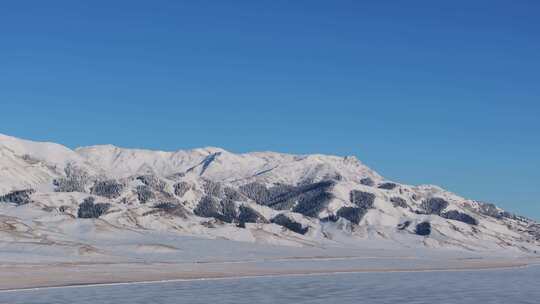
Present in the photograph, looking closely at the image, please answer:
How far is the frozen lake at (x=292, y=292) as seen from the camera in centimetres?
11144

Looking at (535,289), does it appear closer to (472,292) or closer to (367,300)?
(472,292)

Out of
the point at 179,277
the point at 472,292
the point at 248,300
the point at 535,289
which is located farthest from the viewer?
the point at 179,277

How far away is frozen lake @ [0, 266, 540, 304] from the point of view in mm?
111438

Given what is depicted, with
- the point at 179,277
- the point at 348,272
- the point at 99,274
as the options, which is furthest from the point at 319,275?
the point at 99,274

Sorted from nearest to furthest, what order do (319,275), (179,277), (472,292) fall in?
(472,292) → (179,277) → (319,275)

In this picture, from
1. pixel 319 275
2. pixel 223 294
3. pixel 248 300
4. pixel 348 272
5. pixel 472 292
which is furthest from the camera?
pixel 348 272

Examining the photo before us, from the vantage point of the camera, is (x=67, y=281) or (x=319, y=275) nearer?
(x=67, y=281)

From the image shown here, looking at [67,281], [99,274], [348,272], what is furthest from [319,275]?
[67,281]

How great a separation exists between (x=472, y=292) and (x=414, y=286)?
15.0 meters

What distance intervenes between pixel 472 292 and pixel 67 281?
2735 inches

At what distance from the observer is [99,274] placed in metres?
165

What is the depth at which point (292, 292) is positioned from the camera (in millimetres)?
125688

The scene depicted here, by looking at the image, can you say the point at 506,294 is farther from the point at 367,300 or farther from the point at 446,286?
the point at 367,300

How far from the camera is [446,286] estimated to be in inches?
5822
